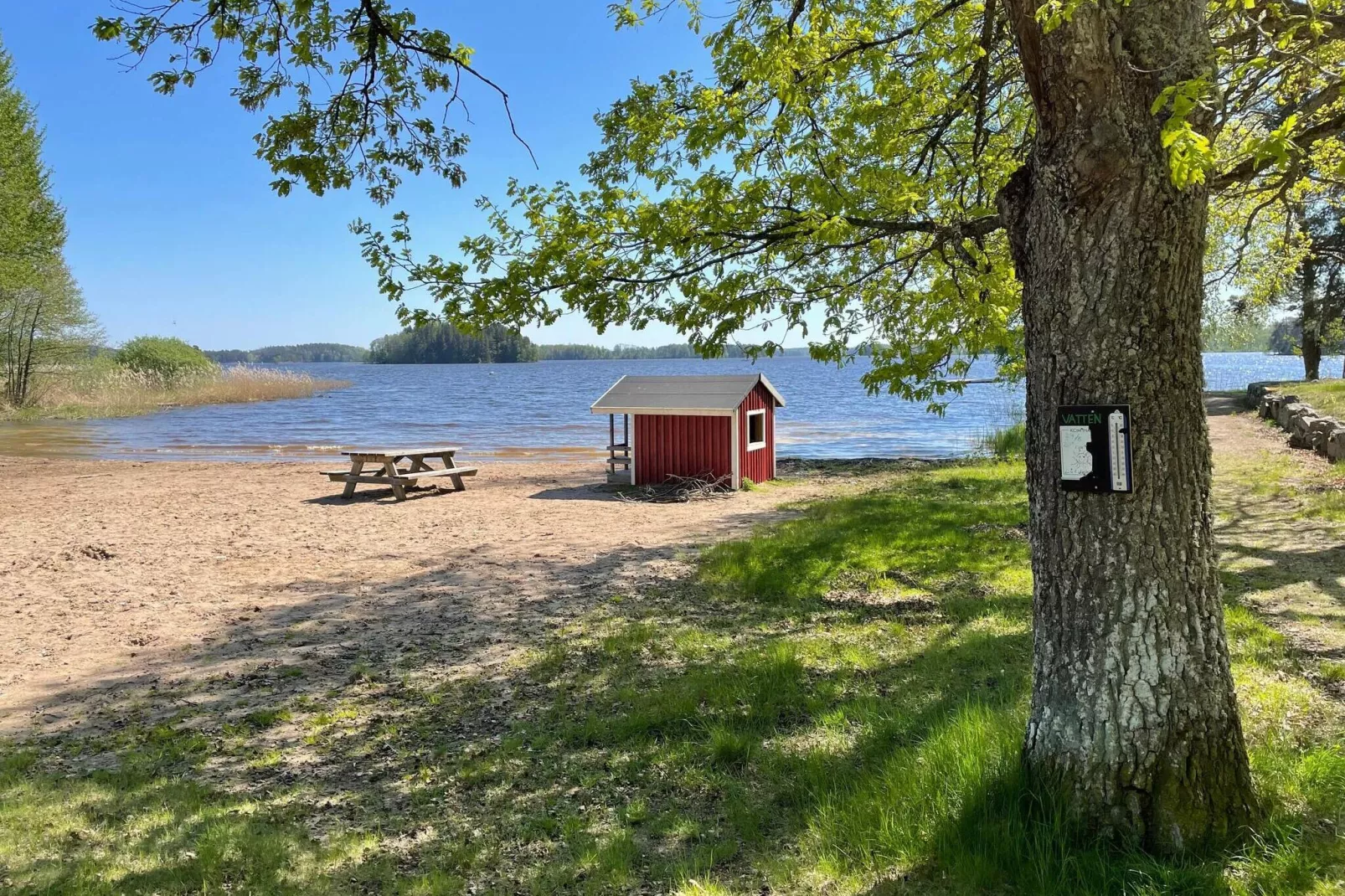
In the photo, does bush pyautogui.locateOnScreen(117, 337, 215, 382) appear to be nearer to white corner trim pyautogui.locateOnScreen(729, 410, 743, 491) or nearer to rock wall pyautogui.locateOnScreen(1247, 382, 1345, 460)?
white corner trim pyautogui.locateOnScreen(729, 410, 743, 491)

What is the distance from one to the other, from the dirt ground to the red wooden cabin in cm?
97

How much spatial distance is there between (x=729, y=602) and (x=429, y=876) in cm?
454

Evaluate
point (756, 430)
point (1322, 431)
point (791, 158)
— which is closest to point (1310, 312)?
point (1322, 431)

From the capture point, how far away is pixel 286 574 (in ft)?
31.6

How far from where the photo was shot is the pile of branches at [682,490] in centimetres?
1540

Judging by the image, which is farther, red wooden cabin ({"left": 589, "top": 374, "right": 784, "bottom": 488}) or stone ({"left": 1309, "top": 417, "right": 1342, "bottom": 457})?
red wooden cabin ({"left": 589, "top": 374, "right": 784, "bottom": 488})

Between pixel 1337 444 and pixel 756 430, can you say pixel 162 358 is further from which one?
pixel 1337 444

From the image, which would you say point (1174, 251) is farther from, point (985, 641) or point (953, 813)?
point (985, 641)

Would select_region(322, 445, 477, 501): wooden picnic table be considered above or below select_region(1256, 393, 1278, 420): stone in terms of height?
below

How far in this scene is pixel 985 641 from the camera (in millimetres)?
5832

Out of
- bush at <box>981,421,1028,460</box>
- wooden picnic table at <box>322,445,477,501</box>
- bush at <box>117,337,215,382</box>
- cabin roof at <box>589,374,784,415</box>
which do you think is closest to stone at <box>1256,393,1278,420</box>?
bush at <box>981,421,1028,460</box>

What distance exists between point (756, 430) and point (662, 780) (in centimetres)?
1357

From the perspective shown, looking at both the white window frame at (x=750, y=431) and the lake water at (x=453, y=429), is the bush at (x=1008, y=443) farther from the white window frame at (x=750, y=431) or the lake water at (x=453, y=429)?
the white window frame at (x=750, y=431)

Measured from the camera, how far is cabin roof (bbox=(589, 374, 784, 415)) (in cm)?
1625
